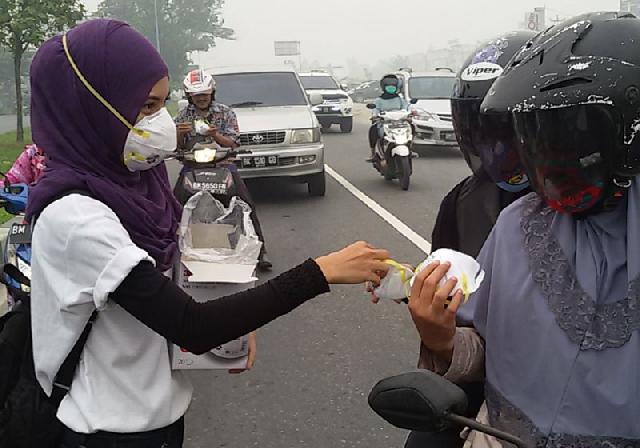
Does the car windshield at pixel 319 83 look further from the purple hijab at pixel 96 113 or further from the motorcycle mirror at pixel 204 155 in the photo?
the purple hijab at pixel 96 113

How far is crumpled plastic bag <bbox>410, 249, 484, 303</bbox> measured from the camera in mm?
1506

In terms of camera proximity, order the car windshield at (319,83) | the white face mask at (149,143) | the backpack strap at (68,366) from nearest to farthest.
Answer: the backpack strap at (68,366) < the white face mask at (149,143) < the car windshield at (319,83)

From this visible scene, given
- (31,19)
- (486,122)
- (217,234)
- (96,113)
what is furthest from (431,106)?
(96,113)

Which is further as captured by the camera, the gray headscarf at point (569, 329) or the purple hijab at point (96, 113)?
the purple hijab at point (96, 113)

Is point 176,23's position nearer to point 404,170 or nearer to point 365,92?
point 365,92

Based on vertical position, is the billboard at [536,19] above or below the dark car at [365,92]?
above

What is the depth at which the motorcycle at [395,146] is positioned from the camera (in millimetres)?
10837

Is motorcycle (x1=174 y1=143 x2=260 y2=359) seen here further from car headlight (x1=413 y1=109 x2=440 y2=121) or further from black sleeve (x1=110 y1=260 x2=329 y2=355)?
car headlight (x1=413 y1=109 x2=440 y2=121)

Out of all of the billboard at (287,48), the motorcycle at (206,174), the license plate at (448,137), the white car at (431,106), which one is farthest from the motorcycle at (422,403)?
the billboard at (287,48)

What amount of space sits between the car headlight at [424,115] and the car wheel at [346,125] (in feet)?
26.9

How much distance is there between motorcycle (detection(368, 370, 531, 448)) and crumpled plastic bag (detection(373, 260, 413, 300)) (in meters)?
0.30

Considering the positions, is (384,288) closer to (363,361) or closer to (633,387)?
(633,387)

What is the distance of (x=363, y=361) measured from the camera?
4699mm

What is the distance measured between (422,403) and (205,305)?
25.2 inches
